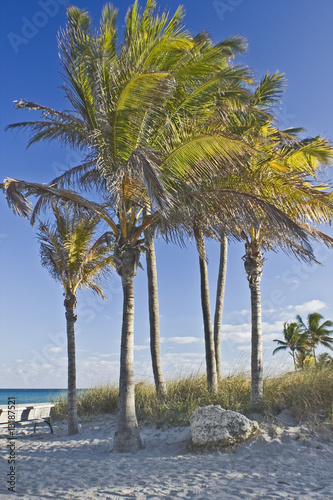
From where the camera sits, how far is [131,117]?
8.88 metres

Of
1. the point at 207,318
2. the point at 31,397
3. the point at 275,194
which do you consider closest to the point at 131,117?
the point at 275,194

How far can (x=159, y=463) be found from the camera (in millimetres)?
7375

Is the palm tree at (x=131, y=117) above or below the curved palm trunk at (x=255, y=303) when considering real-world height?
above

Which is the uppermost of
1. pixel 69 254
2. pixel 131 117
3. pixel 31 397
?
pixel 131 117

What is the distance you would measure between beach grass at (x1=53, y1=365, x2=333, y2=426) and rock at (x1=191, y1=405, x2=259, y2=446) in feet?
3.62

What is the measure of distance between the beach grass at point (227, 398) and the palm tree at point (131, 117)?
2.03 metres

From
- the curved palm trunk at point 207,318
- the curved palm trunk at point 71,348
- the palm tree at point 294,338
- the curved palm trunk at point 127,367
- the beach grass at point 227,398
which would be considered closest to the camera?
the curved palm trunk at point 127,367

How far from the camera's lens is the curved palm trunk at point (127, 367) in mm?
8633

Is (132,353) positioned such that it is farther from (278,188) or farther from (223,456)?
(278,188)

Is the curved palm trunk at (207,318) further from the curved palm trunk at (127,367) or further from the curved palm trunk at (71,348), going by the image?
the curved palm trunk at (71,348)

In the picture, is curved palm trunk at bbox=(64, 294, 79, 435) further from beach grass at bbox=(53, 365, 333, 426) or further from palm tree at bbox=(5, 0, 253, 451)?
palm tree at bbox=(5, 0, 253, 451)

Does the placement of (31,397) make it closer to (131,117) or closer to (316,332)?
(316,332)

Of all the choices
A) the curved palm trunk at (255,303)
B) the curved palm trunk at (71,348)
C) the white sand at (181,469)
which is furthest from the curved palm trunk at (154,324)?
the curved palm trunk at (255,303)

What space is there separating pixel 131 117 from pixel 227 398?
21.4ft
